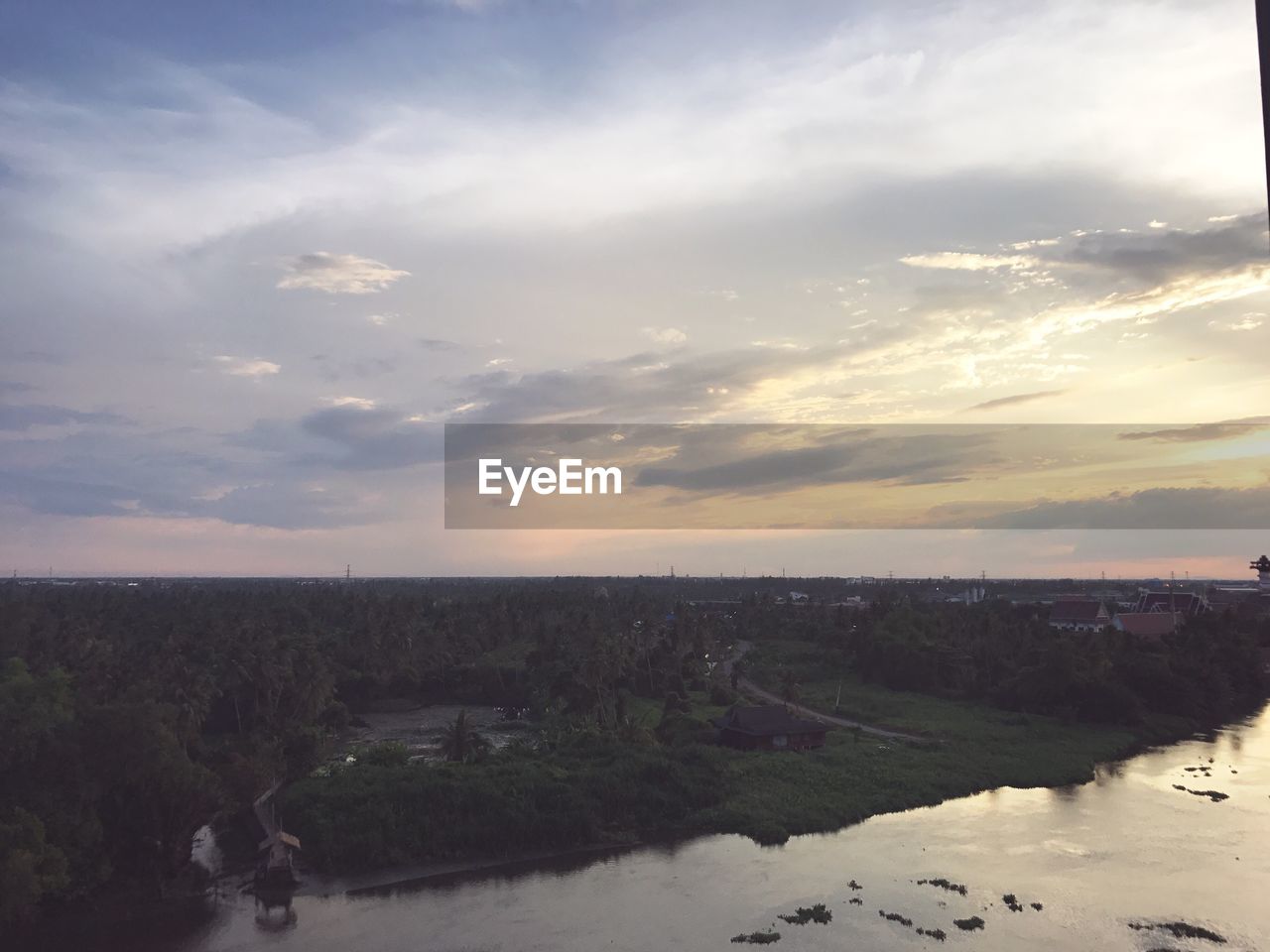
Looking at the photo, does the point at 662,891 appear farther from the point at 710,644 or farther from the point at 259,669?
the point at 710,644

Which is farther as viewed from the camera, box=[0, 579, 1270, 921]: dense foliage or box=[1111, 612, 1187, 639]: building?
box=[1111, 612, 1187, 639]: building

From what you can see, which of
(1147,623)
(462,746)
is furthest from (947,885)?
(1147,623)

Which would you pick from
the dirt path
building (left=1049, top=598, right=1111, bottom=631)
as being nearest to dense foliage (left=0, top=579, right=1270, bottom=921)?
the dirt path

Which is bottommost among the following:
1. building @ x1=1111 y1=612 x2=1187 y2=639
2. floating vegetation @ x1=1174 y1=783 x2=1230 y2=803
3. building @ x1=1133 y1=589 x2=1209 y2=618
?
floating vegetation @ x1=1174 y1=783 x2=1230 y2=803

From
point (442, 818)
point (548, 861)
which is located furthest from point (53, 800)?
point (548, 861)

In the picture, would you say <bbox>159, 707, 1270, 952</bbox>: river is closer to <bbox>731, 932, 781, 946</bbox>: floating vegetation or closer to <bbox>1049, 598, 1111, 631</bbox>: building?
<bbox>731, 932, 781, 946</bbox>: floating vegetation

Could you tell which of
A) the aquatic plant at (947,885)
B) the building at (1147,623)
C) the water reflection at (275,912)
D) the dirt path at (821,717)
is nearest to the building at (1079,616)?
the building at (1147,623)

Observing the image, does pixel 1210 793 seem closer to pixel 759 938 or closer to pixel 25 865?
pixel 759 938

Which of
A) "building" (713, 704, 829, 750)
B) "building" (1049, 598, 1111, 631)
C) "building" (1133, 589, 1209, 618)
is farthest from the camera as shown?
"building" (1133, 589, 1209, 618)
